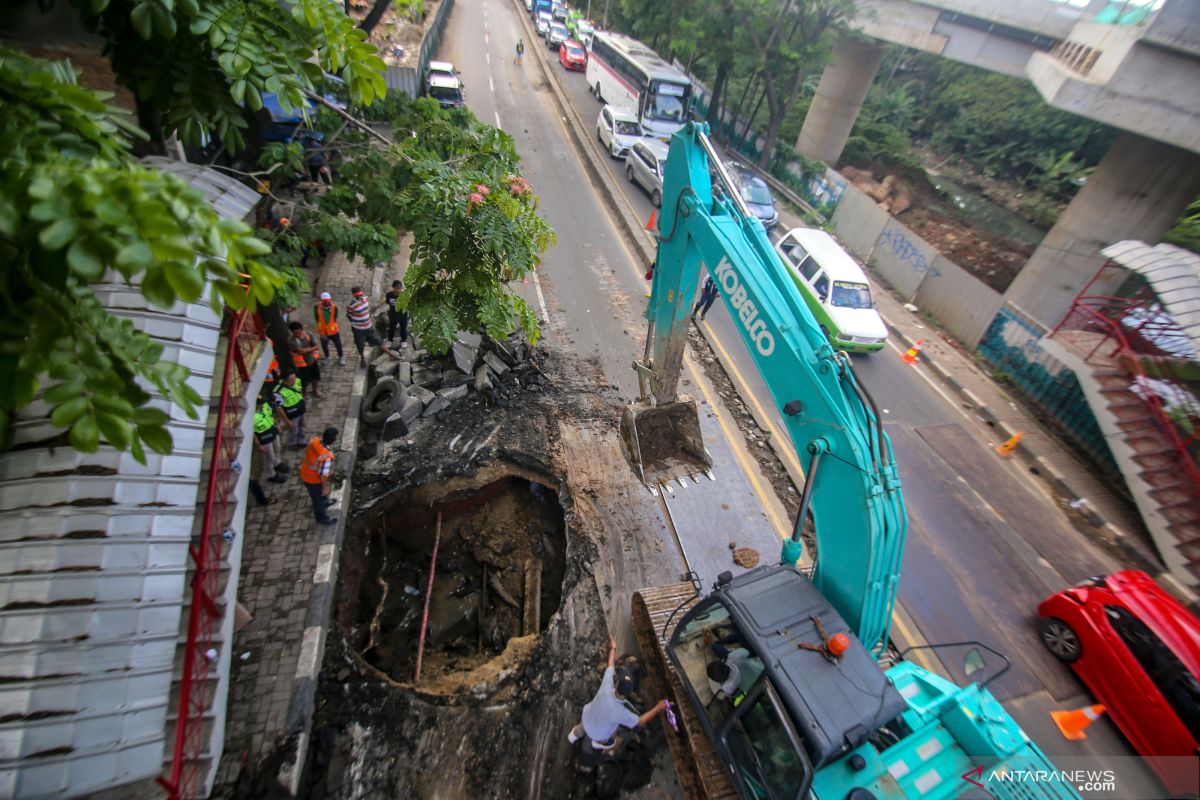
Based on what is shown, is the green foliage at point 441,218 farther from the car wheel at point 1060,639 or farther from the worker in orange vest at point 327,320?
the car wheel at point 1060,639

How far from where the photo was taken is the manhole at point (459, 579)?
21.7 ft

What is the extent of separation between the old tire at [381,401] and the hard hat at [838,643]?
6.89 m

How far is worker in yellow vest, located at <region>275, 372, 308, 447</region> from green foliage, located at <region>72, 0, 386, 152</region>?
3527 mm

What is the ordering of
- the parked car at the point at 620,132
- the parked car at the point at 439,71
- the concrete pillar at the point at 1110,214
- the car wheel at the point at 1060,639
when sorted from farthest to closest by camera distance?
the parked car at the point at 439,71
the parked car at the point at 620,132
the concrete pillar at the point at 1110,214
the car wheel at the point at 1060,639

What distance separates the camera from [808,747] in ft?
13.0

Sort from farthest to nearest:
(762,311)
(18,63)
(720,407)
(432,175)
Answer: (720,407) → (432,175) → (762,311) → (18,63)

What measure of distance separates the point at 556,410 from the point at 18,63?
7284 millimetres

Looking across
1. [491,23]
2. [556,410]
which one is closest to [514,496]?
[556,410]

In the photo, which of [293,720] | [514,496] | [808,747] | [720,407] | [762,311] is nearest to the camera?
[808,747]

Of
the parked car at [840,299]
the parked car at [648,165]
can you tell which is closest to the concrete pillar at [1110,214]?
the parked car at [840,299]

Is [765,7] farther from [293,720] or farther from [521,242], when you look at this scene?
[293,720]

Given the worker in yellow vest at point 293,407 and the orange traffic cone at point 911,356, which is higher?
the orange traffic cone at point 911,356

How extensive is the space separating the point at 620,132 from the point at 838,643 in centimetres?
1992

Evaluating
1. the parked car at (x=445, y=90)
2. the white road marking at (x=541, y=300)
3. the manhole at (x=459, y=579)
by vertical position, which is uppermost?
the parked car at (x=445, y=90)
